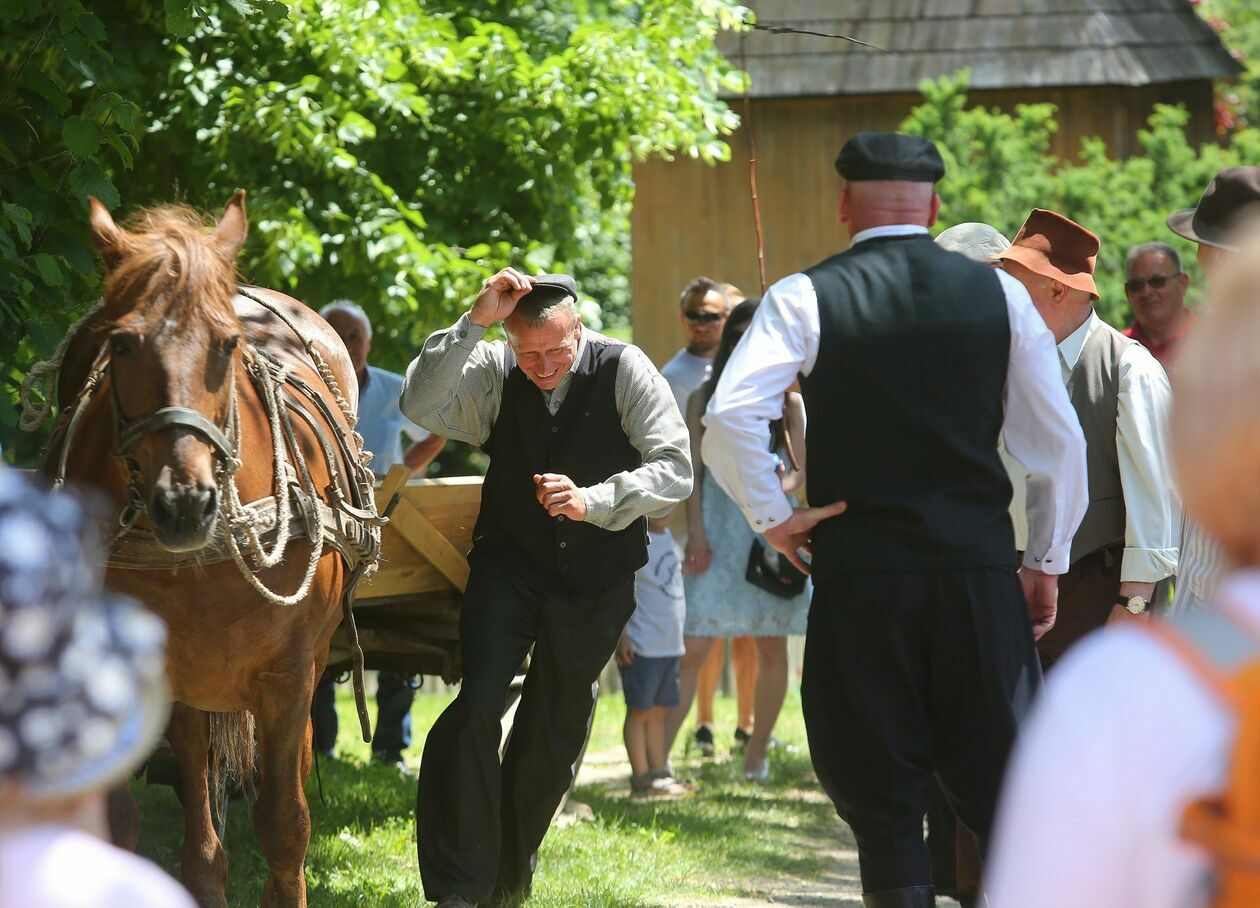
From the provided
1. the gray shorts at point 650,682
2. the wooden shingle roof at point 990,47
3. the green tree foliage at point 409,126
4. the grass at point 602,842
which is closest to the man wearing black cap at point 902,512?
the grass at point 602,842

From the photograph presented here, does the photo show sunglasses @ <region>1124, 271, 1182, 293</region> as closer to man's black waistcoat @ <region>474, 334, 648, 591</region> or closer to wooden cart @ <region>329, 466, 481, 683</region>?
man's black waistcoat @ <region>474, 334, 648, 591</region>

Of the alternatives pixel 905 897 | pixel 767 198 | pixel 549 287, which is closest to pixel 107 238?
pixel 549 287

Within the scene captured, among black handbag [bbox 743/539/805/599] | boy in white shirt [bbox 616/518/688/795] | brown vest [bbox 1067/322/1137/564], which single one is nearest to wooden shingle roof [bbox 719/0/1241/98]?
black handbag [bbox 743/539/805/599]

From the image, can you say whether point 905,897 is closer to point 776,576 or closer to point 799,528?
point 799,528

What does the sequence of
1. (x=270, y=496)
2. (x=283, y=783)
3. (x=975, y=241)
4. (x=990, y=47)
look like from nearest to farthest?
(x=270, y=496) → (x=283, y=783) → (x=975, y=241) → (x=990, y=47)

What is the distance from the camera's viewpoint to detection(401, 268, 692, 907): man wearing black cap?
482 cm

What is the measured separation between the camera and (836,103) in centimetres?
1490

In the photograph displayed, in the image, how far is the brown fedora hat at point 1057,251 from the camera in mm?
5176

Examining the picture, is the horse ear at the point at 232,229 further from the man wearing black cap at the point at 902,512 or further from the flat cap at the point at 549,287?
the man wearing black cap at the point at 902,512

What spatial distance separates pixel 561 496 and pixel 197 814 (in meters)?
1.43

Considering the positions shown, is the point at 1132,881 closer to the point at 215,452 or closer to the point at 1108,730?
the point at 1108,730

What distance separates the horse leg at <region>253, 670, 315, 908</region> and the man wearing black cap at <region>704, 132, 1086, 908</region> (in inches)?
59.6

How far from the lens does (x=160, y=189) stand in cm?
830

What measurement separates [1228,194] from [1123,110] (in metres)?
10.9
